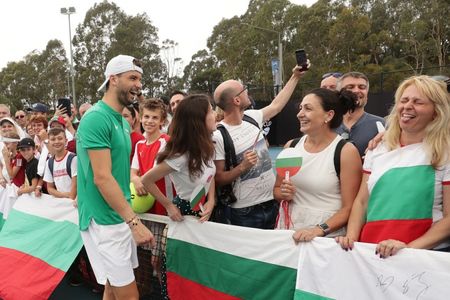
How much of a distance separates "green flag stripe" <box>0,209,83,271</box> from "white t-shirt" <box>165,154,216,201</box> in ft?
4.36

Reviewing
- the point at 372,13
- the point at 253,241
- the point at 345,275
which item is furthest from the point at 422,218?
the point at 372,13

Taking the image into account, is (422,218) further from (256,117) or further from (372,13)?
(372,13)

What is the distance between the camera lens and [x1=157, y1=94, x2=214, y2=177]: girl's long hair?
9.03ft

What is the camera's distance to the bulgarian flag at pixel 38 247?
3570 millimetres

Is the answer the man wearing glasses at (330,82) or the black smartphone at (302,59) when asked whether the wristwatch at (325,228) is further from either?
the man wearing glasses at (330,82)

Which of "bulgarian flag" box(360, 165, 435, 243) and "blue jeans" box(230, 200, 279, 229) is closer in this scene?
"bulgarian flag" box(360, 165, 435, 243)

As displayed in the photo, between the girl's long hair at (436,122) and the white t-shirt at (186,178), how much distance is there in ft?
4.04

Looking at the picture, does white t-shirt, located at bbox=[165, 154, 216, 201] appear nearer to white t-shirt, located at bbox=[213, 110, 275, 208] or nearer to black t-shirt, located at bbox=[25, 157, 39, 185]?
white t-shirt, located at bbox=[213, 110, 275, 208]

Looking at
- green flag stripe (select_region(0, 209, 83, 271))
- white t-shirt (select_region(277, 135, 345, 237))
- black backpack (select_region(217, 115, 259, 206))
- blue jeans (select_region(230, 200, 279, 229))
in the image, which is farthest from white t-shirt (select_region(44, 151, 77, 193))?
white t-shirt (select_region(277, 135, 345, 237))

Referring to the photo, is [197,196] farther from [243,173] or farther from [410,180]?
[410,180]

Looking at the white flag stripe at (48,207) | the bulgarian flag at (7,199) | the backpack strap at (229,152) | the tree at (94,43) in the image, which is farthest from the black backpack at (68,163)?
the tree at (94,43)

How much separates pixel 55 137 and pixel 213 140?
2.00 meters

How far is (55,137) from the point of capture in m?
4.19

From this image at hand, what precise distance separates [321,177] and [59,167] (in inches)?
117
